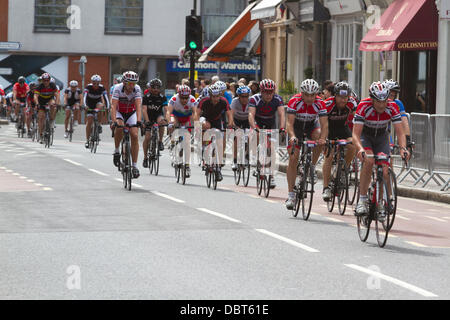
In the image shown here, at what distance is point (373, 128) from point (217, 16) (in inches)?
2081

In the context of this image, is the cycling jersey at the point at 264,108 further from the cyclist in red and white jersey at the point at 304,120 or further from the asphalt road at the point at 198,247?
the cyclist in red and white jersey at the point at 304,120

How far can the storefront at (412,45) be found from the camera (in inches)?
1005

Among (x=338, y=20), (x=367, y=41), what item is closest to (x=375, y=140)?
(x=367, y=41)

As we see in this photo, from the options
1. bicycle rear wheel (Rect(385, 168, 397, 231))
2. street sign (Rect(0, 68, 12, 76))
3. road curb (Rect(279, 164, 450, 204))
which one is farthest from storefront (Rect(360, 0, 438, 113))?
street sign (Rect(0, 68, 12, 76))

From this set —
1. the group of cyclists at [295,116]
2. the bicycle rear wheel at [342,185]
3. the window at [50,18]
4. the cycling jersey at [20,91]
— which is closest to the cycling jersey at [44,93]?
the cycling jersey at [20,91]

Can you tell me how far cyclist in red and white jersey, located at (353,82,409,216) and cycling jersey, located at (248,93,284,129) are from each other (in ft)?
18.1

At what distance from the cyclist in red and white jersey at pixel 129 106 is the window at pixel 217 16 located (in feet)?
151

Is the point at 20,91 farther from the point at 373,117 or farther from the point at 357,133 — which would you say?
the point at 357,133

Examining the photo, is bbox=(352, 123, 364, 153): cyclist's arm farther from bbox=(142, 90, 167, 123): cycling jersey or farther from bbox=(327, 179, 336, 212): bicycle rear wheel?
bbox=(142, 90, 167, 123): cycling jersey

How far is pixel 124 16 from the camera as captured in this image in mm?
64938

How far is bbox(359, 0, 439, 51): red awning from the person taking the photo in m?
25.5

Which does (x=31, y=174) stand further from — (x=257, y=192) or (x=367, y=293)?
(x=367, y=293)

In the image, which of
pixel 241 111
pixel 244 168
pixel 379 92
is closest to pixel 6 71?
pixel 241 111

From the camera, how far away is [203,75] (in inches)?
2500
